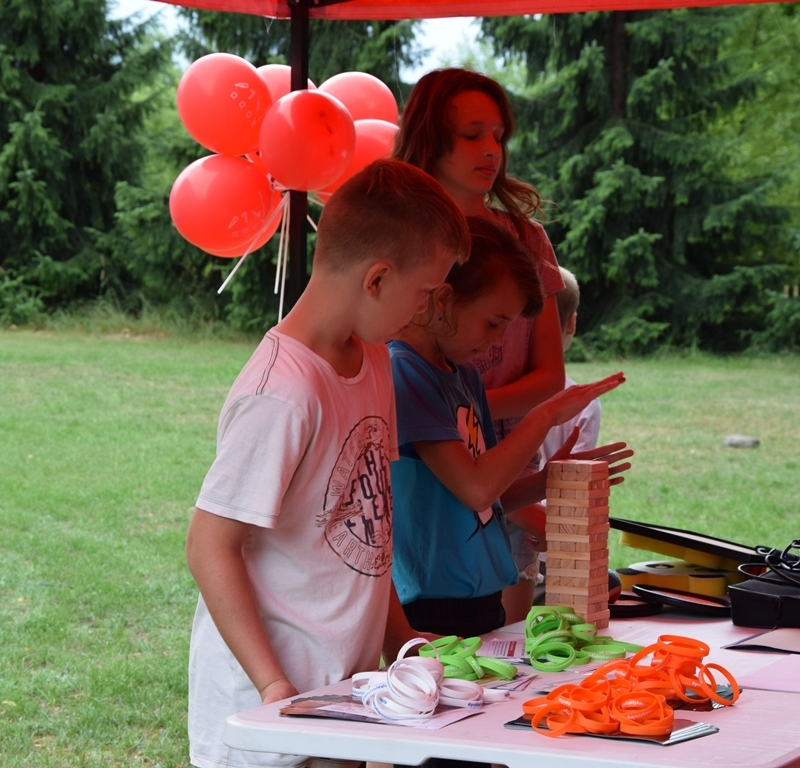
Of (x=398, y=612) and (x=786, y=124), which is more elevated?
(x=786, y=124)

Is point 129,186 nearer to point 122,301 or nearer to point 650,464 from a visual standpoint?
point 122,301

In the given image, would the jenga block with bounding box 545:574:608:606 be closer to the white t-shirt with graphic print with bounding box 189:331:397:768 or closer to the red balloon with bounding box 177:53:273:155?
the white t-shirt with graphic print with bounding box 189:331:397:768

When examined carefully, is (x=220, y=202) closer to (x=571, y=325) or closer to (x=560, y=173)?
(x=571, y=325)

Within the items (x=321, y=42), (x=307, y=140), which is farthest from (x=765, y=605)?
(x=321, y=42)

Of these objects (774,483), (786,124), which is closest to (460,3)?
(774,483)

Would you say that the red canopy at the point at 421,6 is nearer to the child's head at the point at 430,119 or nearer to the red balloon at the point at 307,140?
the red balloon at the point at 307,140

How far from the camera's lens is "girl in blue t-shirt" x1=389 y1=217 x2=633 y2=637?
5.72 ft

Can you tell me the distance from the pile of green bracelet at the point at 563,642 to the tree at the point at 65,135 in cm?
1567

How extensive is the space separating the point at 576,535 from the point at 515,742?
60 cm

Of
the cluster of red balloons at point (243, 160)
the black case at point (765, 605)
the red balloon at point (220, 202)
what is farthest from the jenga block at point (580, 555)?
the red balloon at point (220, 202)

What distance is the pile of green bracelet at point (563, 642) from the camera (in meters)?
1.47

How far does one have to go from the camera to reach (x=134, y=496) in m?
7.34

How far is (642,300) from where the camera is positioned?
645 inches

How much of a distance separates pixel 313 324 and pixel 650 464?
7.75 metres
